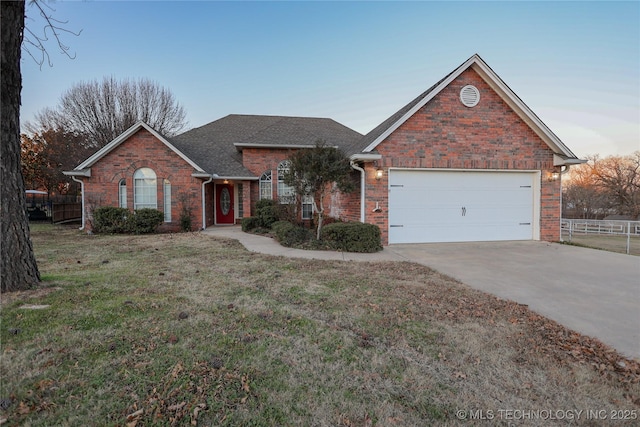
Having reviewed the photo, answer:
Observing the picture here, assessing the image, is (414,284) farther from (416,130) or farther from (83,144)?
(83,144)

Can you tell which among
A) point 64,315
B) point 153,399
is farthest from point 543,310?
point 64,315

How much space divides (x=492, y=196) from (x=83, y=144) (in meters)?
29.2

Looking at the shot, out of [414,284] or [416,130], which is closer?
[414,284]

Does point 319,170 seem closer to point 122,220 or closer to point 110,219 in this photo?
point 122,220

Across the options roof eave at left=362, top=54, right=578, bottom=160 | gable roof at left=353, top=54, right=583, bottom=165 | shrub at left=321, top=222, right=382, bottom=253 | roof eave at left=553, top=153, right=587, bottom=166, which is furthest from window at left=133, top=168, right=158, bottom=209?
roof eave at left=553, top=153, right=587, bottom=166

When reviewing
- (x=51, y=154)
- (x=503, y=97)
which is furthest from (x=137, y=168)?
(x=51, y=154)

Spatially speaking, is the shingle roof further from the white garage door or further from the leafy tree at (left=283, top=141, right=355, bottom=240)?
the white garage door

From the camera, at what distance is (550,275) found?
596 centimetres

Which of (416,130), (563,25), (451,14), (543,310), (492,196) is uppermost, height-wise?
(451,14)

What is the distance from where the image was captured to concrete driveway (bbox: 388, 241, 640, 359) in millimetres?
3707

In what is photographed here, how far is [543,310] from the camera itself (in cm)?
411

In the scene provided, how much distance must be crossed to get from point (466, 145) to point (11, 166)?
11.2 metres

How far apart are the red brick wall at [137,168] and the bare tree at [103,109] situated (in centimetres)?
1301

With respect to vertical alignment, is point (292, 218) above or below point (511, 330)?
above
